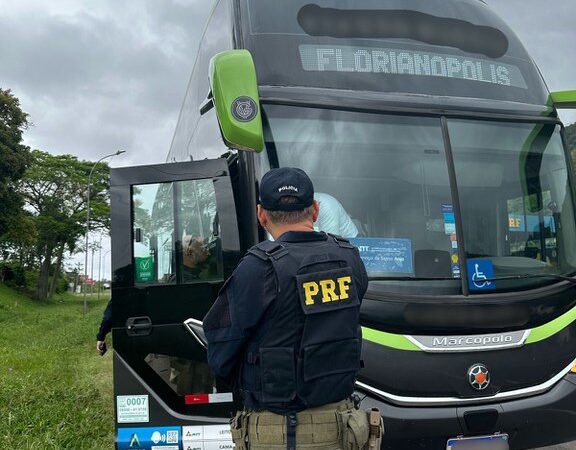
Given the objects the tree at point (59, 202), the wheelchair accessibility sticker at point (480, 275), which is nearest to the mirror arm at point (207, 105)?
the wheelchair accessibility sticker at point (480, 275)

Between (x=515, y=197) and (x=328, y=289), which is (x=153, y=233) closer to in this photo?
(x=328, y=289)

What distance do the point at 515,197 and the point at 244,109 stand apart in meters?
1.93

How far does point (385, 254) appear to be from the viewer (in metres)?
3.50

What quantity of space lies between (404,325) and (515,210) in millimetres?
1189

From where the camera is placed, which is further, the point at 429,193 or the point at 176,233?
the point at 176,233

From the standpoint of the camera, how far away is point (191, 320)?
3.56 m

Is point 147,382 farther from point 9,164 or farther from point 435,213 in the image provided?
point 9,164

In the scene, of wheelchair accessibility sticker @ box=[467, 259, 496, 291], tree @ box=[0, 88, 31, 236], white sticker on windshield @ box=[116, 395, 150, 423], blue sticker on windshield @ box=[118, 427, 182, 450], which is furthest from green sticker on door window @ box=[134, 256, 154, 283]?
tree @ box=[0, 88, 31, 236]

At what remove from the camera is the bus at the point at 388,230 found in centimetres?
330

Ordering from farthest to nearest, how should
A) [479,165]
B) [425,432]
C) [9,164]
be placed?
[9,164], [479,165], [425,432]

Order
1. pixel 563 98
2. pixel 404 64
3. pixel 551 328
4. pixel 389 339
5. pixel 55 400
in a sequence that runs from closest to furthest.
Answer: pixel 389 339 → pixel 551 328 → pixel 404 64 → pixel 563 98 → pixel 55 400

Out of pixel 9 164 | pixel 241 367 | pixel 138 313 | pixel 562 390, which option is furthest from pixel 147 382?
pixel 9 164

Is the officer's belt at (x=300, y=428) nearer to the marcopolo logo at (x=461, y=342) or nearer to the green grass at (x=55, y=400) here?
the marcopolo logo at (x=461, y=342)

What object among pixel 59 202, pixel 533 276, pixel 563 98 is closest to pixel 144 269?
pixel 533 276
